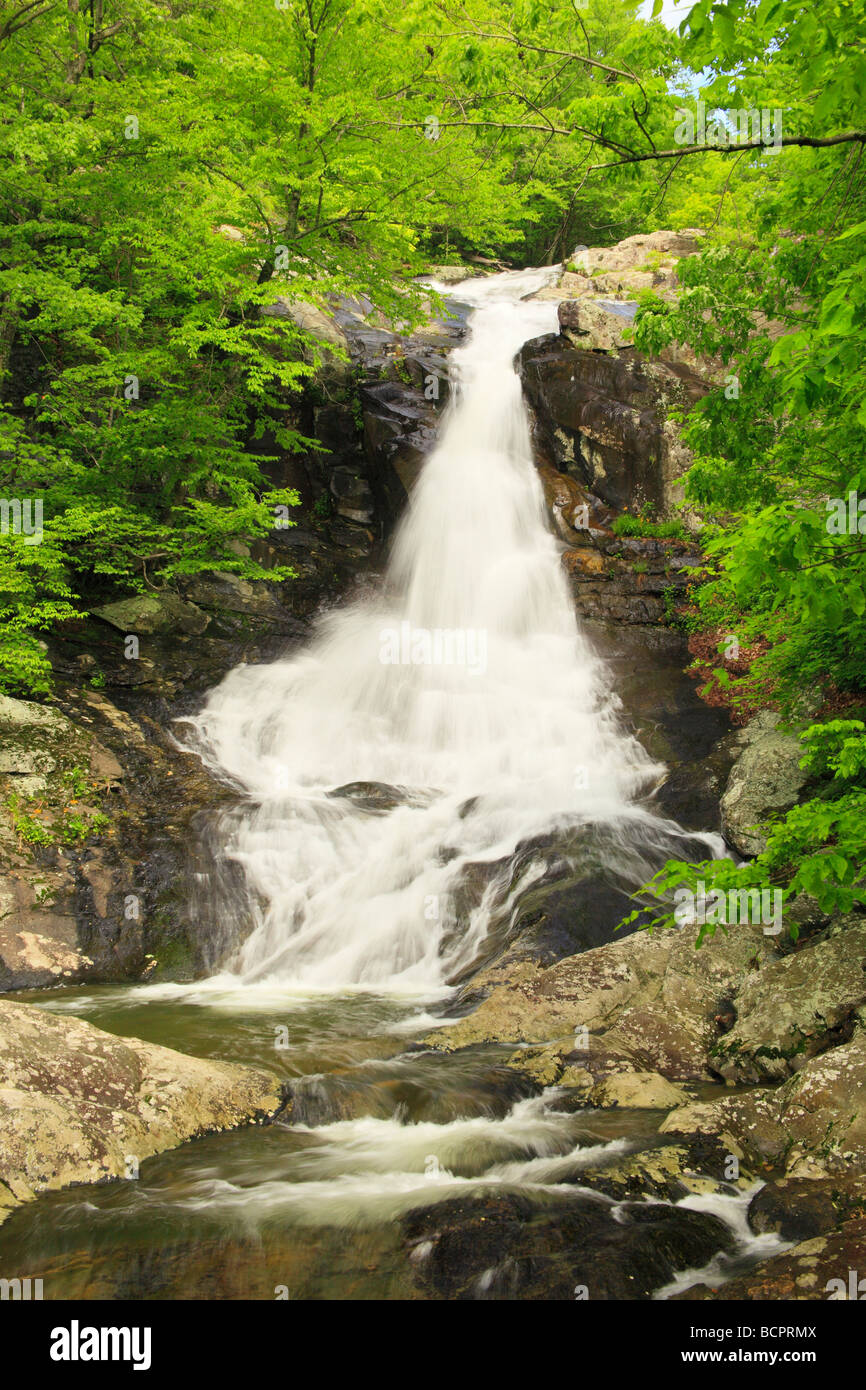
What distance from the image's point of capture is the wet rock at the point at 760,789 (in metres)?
8.27

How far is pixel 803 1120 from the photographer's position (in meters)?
4.57

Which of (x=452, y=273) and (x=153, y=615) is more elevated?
(x=452, y=273)

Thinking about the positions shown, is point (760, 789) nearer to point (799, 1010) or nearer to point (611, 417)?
point (799, 1010)

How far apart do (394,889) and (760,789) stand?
4208mm

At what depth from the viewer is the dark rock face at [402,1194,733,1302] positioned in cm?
358

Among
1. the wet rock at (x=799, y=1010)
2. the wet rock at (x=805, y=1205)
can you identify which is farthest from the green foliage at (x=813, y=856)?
the wet rock at (x=799, y=1010)

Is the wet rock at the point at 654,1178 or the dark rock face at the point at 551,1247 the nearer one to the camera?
the dark rock face at the point at 551,1247

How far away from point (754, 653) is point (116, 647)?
33.2 ft

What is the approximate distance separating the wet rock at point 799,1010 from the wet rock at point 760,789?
2061mm

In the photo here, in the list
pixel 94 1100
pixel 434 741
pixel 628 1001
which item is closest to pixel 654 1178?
pixel 628 1001

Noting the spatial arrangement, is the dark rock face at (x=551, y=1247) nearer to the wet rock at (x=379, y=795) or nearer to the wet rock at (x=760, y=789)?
the wet rock at (x=760, y=789)

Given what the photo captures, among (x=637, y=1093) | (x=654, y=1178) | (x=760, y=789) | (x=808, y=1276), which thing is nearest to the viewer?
(x=808, y=1276)

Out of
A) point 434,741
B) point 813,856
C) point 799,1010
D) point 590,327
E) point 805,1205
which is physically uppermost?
A: point 590,327
